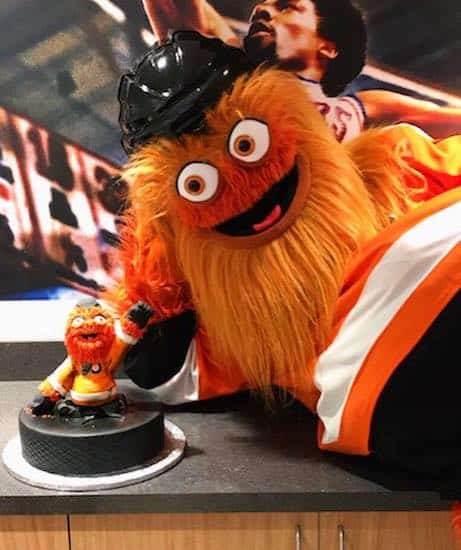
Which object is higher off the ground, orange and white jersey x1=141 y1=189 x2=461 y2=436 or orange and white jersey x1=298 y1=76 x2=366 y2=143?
orange and white jersey x1=298 y1=76 x2=366 y2=143

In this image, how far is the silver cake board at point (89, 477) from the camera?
1.07 metres

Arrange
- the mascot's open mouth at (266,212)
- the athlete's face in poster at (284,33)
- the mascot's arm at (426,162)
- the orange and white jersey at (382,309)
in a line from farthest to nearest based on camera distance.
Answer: the athlete's face in poster at (284,33)
the mascot's arm at (426,162)
the mascot's open mouth at (266,212)
the orange and white jersey at (382,309)

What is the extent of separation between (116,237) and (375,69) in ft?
1.70

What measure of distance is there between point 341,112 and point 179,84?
1.27 ft

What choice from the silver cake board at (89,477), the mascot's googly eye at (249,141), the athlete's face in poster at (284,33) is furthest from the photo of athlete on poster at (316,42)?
the silver cake board at (89,477)

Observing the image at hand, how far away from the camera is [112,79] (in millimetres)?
1367

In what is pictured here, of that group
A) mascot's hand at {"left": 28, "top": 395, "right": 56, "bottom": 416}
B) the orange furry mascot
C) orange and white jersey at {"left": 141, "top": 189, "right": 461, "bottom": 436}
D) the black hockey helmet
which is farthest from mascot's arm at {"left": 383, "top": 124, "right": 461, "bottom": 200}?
mascot's hand at {"left": 28, "top": 395, "right": 56, "bottom": 416}

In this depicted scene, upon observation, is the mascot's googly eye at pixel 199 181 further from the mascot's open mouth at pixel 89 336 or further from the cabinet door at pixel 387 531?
the cabinet door at pixel 387 531

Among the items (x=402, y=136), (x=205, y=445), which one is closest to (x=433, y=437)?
(x=205, y=445)

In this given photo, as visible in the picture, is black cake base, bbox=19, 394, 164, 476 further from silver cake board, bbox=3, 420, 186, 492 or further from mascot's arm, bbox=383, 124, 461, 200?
mascot's arm, bbox=383, 124, 461, 200

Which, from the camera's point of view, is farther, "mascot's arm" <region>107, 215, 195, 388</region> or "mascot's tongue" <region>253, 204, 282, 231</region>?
"mascot's arm" <region>107, 215, 195, 388</region>

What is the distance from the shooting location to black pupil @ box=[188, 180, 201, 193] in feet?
3.52

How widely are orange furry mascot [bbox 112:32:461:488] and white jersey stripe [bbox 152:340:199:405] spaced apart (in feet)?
0.37

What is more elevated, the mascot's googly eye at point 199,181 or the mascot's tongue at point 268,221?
the mascot's googly eye at point 199,181
